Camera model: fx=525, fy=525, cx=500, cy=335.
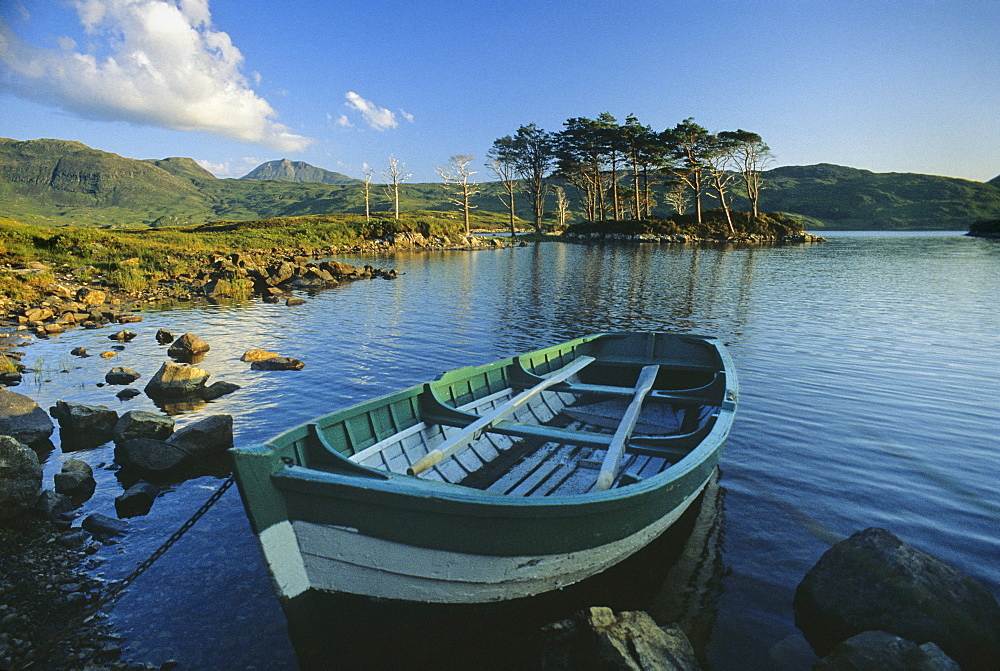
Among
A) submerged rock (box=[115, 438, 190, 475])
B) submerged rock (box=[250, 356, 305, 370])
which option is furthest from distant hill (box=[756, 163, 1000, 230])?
submerged rock (box=[115, 438, 190, 475])

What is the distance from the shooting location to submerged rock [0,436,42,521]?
21.6ft

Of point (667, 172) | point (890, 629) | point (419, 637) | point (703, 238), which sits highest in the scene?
point (667, 172)

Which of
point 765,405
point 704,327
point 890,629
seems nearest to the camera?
point 890,629

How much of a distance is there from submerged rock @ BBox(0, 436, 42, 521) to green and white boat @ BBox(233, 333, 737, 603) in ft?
13.8

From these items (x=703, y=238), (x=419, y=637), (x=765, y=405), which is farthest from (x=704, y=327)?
(x=703, y=238)

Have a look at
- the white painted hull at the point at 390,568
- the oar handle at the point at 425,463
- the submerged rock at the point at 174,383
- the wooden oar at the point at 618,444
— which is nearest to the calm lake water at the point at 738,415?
the submerged rock at the point at 174,383

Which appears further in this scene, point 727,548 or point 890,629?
point 727,548

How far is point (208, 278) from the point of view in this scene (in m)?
34.9

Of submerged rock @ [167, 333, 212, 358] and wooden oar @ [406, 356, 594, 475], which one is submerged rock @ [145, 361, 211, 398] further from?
wooden oar @ [406, 356, 594, 475]

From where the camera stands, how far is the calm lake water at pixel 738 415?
5773mm

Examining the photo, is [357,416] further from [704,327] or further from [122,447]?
[704,327]

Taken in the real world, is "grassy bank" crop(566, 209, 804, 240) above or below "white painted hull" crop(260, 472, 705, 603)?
above

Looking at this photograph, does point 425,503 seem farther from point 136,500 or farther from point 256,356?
point 256,356

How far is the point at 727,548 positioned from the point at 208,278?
36.4 metres
